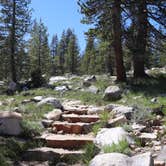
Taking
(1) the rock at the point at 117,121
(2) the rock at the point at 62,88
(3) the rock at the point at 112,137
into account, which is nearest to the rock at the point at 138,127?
(1) the rock at the point at 117,121

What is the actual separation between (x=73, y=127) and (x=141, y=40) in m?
13.3

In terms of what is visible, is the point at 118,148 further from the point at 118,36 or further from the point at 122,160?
the point at 118,36

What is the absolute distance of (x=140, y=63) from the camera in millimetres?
24109

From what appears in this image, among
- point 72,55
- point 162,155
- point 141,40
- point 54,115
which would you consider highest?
→ point 72,55

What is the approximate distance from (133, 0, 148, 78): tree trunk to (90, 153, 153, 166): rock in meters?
16.1

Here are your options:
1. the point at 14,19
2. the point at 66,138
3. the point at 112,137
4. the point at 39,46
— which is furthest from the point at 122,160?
the point at 39,46

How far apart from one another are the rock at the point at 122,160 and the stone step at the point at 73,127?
4.05m

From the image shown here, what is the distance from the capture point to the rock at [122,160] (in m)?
6.91

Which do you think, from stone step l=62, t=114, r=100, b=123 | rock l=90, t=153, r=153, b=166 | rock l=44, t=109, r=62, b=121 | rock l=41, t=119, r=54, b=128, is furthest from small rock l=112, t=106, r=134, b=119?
rock l=90, t=153, r=153, b=166

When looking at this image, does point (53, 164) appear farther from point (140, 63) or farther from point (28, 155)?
point (140, 63)

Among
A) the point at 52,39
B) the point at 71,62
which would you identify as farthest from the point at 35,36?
the point at 52,39

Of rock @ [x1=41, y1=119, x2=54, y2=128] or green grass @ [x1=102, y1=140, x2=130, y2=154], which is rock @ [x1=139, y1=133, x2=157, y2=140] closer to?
green grass @ [x1=102, y1=140, x2=130, y2=154]

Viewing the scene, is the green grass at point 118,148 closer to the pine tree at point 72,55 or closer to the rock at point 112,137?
the rock at point 112,137

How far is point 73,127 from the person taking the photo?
38.1ft
